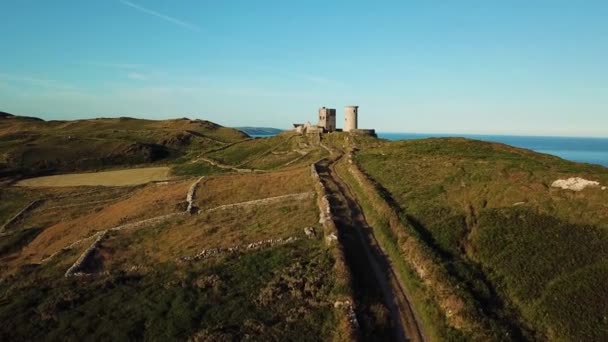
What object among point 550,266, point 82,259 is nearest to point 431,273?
point 550,266

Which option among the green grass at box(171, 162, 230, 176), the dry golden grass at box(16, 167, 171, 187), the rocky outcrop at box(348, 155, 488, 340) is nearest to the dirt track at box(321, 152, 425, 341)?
the rocky outcrop at box(348, 155, 488, 340)

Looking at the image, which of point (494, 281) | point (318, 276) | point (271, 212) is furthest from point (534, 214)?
point (271, 212)

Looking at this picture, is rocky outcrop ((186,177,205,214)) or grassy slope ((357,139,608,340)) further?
rocky outcrop ((186,177,205,214))

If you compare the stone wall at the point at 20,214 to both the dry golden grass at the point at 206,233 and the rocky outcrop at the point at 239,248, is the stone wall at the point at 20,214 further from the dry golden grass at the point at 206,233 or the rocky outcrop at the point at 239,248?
the rocky outcrop at the point at 239,248

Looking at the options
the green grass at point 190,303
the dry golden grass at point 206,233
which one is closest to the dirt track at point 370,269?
the green grass at point 190,303

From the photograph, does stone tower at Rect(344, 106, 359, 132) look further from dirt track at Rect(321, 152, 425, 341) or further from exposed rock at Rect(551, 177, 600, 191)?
exposed rock at Rect(551, 177, 600, 191)

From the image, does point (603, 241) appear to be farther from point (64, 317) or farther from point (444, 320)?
point (64, 317)
